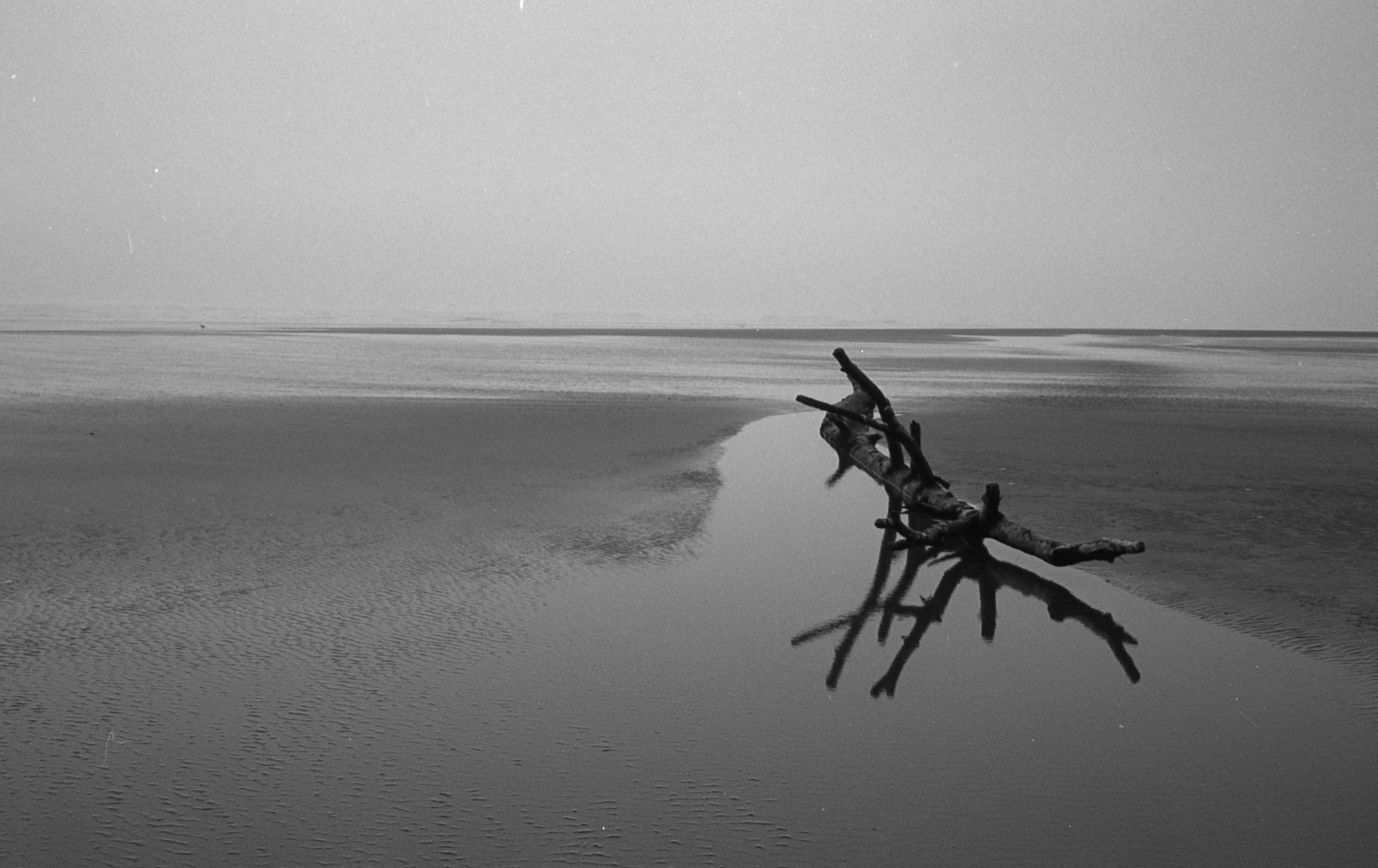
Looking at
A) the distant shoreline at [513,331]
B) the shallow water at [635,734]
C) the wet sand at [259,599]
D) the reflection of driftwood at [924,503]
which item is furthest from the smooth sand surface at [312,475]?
the distant shoreline at [513,331]

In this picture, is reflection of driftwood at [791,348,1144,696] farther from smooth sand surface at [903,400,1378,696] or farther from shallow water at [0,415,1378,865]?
smooth sand surface at [903,400,1378,696]

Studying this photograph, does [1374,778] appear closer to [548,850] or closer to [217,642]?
[548,850]

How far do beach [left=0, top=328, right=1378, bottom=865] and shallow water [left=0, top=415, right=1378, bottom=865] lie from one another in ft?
0.07

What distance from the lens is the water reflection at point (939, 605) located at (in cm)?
659

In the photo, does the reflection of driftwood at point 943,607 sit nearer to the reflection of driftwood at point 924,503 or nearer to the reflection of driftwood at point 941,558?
the reflection of driftwood at point 941,558

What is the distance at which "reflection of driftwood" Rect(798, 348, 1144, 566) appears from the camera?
27.1 ft

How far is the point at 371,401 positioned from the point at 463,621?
15707 mm

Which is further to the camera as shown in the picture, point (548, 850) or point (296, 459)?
point (296, 459)

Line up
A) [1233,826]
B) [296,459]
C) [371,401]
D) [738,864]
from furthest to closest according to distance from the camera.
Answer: [371,401] → [296,459] → [1233,826] → [738,864]

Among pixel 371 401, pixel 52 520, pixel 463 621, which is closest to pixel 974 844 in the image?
pixel 463 621

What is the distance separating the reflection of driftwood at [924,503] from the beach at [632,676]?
391 mm

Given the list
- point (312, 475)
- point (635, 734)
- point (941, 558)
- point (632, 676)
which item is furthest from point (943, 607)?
point (312, 475)

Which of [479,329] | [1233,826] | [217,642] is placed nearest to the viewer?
[1233,826]

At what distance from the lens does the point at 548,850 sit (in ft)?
13.1
